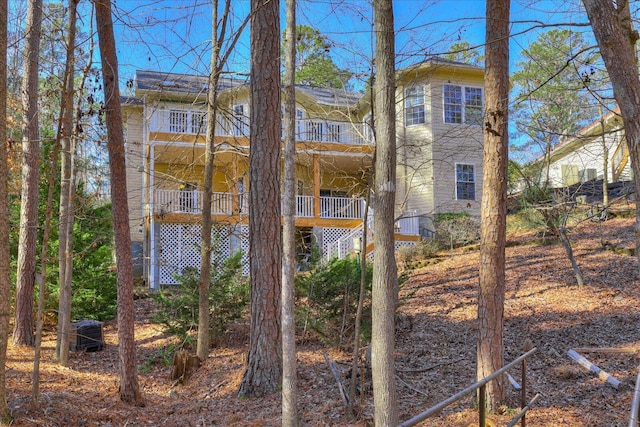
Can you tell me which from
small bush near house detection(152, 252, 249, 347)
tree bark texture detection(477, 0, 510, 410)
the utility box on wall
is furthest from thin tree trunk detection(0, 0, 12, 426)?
the utility box on wall

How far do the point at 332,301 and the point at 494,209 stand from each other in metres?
3.74

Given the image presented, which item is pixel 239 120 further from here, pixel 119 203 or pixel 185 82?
pixel 185 82

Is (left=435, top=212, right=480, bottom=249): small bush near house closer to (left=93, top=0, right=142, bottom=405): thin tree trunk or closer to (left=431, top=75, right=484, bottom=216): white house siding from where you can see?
(left=431, top=75, right=484, bottom=216): white house siding

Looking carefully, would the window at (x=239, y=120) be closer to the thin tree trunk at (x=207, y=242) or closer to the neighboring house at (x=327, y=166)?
the neighboring house at (x=327, y=166)

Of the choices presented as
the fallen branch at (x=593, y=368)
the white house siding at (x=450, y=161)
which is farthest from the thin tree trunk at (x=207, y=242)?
the white house siding at (x=450, y=161)

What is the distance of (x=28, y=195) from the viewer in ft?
34.3

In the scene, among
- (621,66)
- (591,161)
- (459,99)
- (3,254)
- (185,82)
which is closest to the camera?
(621,66)

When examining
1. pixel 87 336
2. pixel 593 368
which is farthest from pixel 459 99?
pixel 87 336

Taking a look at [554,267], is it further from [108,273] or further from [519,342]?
[108,273]

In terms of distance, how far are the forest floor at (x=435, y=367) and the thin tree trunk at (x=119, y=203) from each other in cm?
43

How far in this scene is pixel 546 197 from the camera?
463 inches

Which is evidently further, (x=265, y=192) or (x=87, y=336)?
(x=87, y=336)

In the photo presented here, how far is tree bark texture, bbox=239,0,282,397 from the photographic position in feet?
24.7

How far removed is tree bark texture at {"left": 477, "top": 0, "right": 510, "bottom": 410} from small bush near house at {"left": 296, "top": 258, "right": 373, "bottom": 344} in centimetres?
290
